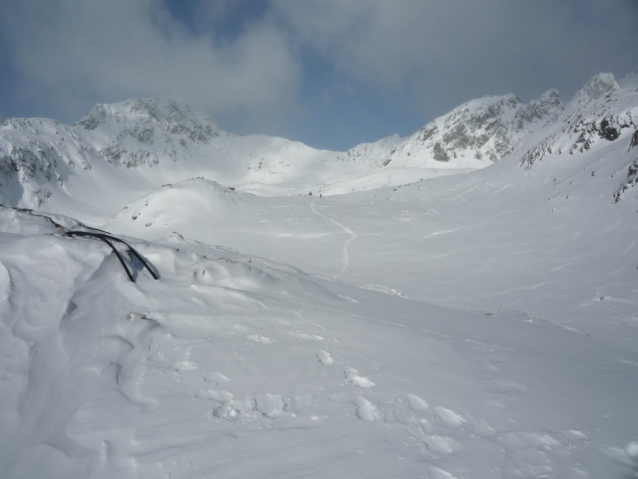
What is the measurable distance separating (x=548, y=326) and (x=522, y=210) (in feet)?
38.1

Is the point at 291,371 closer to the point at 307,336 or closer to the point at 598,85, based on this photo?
the point at 307,336

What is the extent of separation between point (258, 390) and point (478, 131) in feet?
398

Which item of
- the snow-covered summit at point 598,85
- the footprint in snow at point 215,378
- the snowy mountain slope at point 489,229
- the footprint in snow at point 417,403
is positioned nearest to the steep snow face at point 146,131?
the snowy mountain slope at point 489,229

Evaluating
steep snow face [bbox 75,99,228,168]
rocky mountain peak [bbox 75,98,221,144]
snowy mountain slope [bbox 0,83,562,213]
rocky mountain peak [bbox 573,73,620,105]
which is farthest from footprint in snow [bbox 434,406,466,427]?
rocky mountain peak [bbox 75,98,221,144]

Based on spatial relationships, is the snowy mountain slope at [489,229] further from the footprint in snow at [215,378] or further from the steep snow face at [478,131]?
the steep snow face at [478,131]

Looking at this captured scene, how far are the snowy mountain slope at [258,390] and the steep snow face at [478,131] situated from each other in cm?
10053

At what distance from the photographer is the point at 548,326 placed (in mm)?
5926

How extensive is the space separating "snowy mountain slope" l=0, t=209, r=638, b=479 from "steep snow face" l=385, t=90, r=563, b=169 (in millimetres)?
100535

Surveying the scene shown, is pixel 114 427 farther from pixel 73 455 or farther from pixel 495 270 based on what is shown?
pixel 495 270

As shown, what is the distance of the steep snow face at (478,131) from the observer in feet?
334

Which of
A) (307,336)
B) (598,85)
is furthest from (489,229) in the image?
(598,85)

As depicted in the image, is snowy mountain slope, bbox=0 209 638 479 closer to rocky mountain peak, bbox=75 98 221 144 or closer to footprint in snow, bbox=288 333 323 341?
footprint in snow, bbox=288 333 323 341

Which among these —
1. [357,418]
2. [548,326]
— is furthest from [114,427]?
[548,326]

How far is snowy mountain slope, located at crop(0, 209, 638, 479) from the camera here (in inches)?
73.9
